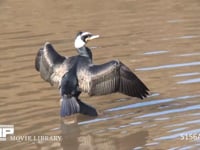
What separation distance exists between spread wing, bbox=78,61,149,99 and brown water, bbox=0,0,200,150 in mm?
367

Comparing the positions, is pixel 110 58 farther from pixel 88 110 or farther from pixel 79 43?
pixel 88 110

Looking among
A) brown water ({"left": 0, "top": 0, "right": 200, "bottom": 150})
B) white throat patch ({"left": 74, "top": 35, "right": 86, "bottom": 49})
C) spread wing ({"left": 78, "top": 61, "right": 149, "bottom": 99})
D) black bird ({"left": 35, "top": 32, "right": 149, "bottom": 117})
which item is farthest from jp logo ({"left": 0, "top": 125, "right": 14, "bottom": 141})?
white throat patch ({"left": 74, "top": 35, "right": 86, "bottom": 49})

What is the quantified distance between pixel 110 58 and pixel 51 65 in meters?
2.50

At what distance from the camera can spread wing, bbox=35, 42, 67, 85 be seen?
1068cm

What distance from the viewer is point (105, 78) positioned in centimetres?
1033

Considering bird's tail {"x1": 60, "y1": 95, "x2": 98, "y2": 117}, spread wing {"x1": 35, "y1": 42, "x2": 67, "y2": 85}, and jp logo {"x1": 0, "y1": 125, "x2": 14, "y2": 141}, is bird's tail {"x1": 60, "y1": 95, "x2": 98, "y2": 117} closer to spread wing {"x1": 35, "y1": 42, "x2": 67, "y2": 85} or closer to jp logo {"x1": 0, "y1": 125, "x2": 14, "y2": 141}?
spread wing {"x1": 35, "y1": 42, "x2": 67, "y2": 85}

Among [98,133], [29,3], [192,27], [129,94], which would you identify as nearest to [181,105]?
[129,94]

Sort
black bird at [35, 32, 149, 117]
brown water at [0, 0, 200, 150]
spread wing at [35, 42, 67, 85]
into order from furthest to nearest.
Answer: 1. spread wing at [35, 42, 67, 85]
2. black bird at [35, 32, 149, 117]
3. brown water at [0, 0, 200, 150]

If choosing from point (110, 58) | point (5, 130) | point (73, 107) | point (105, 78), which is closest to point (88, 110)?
point (73, 107)

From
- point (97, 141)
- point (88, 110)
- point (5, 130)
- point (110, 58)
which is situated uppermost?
point (110, 58)

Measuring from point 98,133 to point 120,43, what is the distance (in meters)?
4.66

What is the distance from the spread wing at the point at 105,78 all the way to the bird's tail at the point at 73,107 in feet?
0.69

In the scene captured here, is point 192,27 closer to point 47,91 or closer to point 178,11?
point 178,11

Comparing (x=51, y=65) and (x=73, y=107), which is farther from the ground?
(x=51, y=65)
